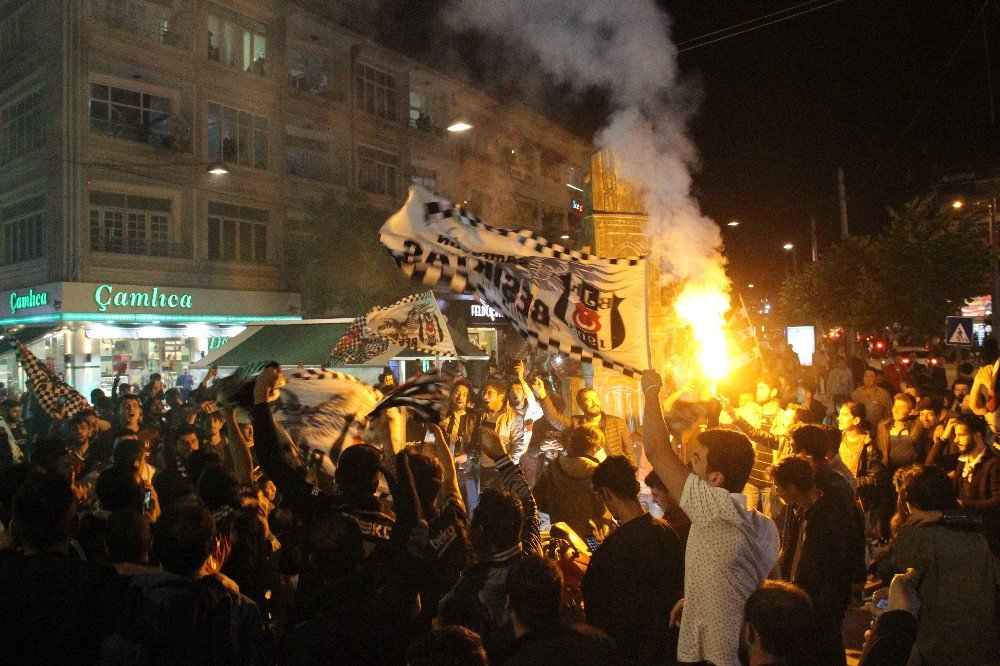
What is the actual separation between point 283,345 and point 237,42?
36.3 feet

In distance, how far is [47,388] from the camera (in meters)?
9.27

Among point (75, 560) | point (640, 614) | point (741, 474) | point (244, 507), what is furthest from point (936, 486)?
point (75, 560)

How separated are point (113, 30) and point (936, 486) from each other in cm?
2327

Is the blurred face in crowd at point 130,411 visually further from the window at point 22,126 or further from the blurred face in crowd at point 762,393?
the window at point 22,126

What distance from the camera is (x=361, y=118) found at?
29.0m

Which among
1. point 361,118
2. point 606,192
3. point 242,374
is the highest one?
point 361,118

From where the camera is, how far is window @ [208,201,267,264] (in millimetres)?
24578

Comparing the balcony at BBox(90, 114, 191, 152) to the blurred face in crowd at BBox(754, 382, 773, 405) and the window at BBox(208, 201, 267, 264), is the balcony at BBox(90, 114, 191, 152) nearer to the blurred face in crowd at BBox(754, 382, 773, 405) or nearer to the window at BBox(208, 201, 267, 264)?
the window at BBox(208, 201, 267, 264)

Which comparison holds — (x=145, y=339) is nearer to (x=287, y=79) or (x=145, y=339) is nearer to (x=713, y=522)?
(x=287, y=79)

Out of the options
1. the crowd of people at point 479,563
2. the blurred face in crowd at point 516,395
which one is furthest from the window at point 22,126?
the crowd of people at point 479,563

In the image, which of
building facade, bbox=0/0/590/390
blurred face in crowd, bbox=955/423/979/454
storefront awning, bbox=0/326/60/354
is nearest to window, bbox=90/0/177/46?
building facade, bbox=0/0/590/390

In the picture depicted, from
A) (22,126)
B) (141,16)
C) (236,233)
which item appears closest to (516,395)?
(236,233)

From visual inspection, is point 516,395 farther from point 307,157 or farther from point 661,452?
point 307,157

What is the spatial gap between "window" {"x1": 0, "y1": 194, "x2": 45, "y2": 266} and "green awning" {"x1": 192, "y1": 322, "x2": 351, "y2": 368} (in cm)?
634
